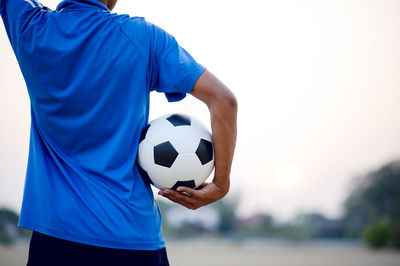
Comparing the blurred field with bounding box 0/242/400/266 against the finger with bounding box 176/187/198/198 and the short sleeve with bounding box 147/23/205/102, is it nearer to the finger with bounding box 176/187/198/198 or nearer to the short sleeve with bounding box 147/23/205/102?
the finger with bounding box 176/187/198/198

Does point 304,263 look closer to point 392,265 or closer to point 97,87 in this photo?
point 392,265

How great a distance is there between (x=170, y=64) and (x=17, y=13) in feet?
2.47

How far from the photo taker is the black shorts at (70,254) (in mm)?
1773

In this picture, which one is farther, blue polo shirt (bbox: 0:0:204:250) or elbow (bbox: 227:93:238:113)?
elbow (bbox: 227:93:238:113)

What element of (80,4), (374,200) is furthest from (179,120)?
(374,200)

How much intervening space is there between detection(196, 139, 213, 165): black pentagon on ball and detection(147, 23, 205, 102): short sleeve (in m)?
0.33

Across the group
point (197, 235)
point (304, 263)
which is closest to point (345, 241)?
point (197, 235)

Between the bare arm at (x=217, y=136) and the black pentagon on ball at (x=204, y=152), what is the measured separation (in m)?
0.07

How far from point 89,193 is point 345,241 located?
17.3 m

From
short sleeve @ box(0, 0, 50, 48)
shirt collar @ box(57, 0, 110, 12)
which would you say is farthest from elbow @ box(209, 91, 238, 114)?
short sleeve @ box(0, 0, 50, 48)

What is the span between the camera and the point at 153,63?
6.56 ft

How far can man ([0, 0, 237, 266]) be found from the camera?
5.90 ft

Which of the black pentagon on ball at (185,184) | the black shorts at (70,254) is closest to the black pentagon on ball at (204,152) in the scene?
the black pentagon on ball at (185,184)

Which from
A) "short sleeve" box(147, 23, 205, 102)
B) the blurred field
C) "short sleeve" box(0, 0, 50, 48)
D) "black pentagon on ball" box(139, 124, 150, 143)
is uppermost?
"short sleeve" box(0, 0, 50, 48)
